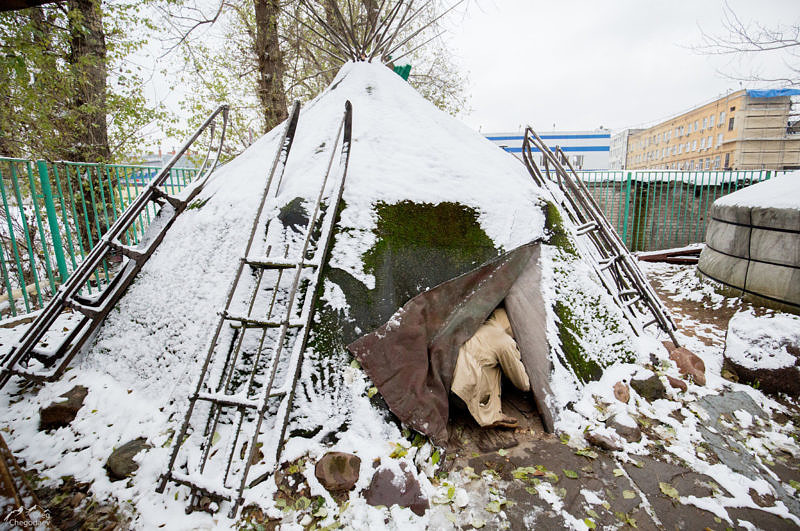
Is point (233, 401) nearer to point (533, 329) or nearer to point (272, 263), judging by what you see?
point (272, 263)

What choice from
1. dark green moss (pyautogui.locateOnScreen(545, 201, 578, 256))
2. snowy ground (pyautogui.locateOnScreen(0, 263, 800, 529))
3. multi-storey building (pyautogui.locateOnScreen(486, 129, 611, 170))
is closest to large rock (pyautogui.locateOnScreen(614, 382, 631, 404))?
snowy ground (pyautogui.locateOnScreen(0, 263, 800, 529))

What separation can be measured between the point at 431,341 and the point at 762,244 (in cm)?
583

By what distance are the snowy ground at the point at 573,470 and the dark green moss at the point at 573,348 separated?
0.12m

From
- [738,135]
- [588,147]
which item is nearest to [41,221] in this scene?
[588,147]

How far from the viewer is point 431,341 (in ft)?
9.00

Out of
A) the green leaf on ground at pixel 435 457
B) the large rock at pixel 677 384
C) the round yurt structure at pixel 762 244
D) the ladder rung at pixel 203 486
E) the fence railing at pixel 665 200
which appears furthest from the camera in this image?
the fence railing at pixel 665 200

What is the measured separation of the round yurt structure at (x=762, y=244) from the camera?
485 cm

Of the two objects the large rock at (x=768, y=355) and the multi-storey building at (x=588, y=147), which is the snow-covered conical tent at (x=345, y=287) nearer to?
the large rock at (x=768, y=355)

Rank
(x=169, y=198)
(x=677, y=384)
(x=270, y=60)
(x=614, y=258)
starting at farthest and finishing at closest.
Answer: (x=270, y=60), (x=614, y=258), (x=169, y=198), (x=677, y=384)

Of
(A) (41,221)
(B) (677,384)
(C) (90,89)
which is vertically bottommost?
(B) (677,384)

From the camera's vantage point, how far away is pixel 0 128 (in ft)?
20.0

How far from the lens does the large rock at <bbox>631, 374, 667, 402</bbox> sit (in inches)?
120

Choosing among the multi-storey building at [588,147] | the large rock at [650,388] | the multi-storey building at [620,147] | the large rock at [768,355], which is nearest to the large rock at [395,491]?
the large rock at [650,388]

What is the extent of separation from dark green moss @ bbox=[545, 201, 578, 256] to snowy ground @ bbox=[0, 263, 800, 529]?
118 cm
